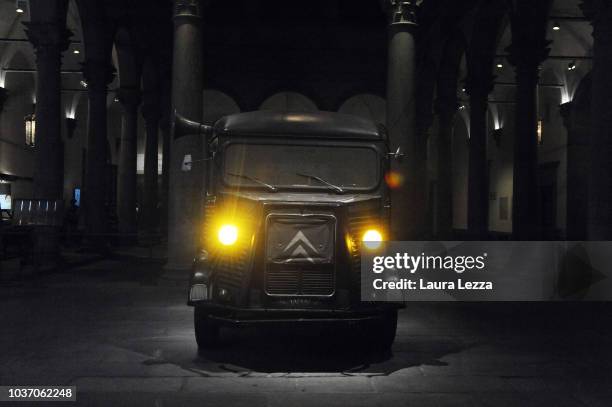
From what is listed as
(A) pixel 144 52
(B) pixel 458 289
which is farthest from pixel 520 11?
(A) pixel 144 52

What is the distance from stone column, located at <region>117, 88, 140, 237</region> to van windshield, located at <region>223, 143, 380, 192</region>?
63.0 feet

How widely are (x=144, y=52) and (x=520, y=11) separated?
15.0 m

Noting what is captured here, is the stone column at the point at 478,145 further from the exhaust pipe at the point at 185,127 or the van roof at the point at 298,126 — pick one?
the exhaust pipe at the point at 185,127

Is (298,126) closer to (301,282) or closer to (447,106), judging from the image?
(301,282)

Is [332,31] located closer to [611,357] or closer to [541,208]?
[541,208]

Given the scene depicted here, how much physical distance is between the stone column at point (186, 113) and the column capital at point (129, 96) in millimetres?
13011

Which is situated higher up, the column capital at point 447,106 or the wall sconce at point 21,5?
the wall sconce at point 21,5

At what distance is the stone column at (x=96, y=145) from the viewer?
69.8ft

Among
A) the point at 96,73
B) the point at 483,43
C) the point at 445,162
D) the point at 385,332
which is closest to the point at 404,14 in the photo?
the point at 385,332

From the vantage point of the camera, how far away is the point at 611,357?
7848 millimetres

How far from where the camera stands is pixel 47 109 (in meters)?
16.5

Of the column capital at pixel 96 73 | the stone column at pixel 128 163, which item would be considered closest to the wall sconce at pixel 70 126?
the stone column at pixel 128 163

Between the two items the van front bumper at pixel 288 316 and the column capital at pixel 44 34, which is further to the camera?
the column capital at pixel 44 34

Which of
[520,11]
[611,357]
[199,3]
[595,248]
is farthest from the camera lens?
[520,11]
